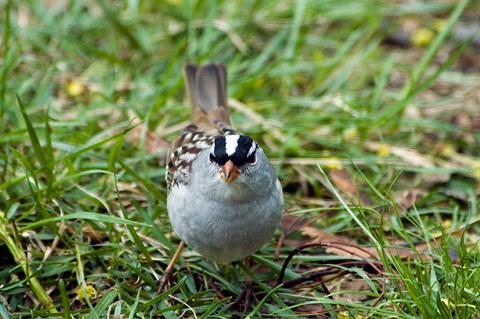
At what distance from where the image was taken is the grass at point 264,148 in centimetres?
299

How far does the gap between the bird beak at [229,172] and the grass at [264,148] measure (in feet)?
1.89

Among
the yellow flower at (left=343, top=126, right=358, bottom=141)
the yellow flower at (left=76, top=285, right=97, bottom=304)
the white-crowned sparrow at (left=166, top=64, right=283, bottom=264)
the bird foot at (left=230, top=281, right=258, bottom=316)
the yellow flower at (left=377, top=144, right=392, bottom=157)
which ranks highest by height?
the white-crowned sparrow at (left=166, top=64, right=283, bottom=264)

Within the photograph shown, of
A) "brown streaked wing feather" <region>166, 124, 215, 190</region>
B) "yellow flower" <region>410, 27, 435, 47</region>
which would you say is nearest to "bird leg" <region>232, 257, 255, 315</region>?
"brown streaked wing feather" <region>166, 124, 215, 190</region>

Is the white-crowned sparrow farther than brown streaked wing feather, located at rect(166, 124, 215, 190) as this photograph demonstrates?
No

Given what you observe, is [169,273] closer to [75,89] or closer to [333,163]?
[333,163]

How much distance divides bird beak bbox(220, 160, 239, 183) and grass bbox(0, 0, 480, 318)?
1.89 feet

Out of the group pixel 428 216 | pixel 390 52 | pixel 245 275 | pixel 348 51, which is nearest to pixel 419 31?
pixel 390 52

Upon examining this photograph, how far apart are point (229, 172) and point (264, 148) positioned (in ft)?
5.16

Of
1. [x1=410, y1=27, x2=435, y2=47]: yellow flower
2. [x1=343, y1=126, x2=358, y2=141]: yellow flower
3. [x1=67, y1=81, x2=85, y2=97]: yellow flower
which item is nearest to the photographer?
[x1=343, y1=126, x2=358, y2=141]: yellow flower

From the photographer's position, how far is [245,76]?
464cm

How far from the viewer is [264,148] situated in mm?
4293

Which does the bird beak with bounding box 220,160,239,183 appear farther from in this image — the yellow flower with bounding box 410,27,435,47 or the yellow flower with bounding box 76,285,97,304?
the yellow flower with bounding box 410,27,435,47

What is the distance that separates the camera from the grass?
2.99 m

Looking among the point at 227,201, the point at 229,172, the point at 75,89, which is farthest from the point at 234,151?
the point at 75,89
